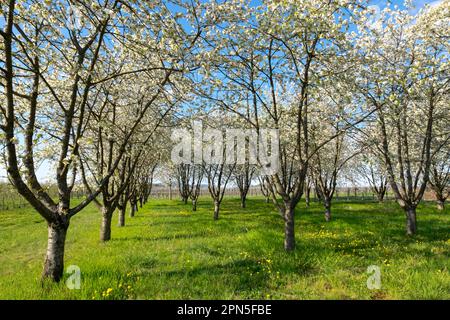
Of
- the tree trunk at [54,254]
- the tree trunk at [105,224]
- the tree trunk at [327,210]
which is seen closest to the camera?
the tree trunk at [54,254]

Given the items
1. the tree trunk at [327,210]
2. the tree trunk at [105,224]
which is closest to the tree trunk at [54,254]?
the tree trunk at [105,224]

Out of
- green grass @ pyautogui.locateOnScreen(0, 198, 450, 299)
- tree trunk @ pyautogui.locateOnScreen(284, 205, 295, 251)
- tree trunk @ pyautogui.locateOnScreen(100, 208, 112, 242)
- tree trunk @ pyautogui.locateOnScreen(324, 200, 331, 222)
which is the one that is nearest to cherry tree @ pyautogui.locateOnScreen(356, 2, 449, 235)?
green grass @ pyautogui.locateOnScreen(0, 198, 450, 299)

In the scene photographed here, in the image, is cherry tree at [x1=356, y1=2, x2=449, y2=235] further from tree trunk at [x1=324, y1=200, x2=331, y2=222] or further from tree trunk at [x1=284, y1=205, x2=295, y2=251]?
tree trunk at [x1=324, y1=200, x2=331, y2=222]

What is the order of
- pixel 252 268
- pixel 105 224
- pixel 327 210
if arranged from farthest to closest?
pixel 327 210 → pixel 105 224 → pixel 252 268

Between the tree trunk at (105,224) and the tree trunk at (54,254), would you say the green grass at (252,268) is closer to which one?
the tree trunk at (54,254)

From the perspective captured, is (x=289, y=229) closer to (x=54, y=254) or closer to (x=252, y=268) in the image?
(x=252, y=268)

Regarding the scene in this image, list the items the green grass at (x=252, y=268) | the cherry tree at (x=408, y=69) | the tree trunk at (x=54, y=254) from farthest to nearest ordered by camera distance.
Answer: the cherry tree at (x=408, y=69) < the tree trunk at (x=54, y=254) < the green grass at (x=252, y=268)

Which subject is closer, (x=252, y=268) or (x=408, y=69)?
(x=252, y=268)

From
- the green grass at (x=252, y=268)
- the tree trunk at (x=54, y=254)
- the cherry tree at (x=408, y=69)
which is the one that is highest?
the cherry tree at (x=408, y=69)

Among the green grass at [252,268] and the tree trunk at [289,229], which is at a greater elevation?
the tree trunk at [289,229]

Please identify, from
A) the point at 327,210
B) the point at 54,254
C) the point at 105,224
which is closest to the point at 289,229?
the point at 54,254

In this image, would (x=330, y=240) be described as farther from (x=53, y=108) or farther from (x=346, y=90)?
(x=53, y=108)
